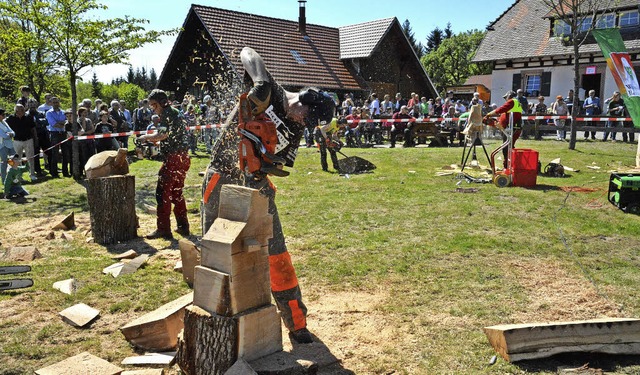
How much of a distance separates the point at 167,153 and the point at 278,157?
3.58 m

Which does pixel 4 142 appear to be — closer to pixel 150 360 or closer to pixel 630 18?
pixel 150 360

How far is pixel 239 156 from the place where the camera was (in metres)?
3.64

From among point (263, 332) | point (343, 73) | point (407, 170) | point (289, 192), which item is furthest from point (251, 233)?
point (343, 73)

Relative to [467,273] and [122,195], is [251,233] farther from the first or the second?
[122,195]

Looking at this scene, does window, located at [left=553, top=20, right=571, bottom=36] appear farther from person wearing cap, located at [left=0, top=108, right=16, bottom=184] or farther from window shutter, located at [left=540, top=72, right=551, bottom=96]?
person wearing cap, located at [left=0, top=108, right=16, bottom=184]

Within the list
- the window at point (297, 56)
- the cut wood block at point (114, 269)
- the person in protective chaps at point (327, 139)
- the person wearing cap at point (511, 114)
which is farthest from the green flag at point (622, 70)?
the window at point (297, 56)

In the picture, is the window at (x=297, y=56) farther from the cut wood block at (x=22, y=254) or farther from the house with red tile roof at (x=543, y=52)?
the cut wood block at (x=22, y=254)

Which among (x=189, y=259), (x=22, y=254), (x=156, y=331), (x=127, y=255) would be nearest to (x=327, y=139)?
(x=127, y=255)

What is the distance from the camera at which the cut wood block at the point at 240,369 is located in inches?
112

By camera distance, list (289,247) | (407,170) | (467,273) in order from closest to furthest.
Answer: (467,273) → (289,247) → (407,170)

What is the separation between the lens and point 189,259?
5117 mm

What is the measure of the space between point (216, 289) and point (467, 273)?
3.20 metres

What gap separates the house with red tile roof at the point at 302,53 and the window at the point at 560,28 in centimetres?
737

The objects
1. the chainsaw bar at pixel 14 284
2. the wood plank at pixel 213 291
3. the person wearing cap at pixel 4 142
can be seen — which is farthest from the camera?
the person wearing cap at pixel 4 142
